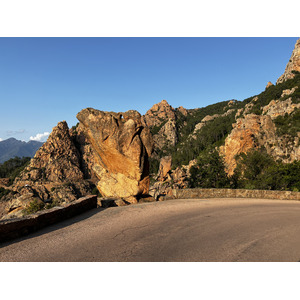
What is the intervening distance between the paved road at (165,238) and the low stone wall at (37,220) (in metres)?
0.25

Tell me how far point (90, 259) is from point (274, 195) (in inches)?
483

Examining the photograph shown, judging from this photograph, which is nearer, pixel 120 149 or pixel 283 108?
pixel 120 149

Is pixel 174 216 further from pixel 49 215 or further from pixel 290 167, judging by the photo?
pixel 290 167

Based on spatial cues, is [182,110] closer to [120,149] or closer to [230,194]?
[120,149]

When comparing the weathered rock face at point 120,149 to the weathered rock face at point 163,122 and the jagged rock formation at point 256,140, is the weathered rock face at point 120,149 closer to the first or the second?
the jagged rock formation at point 256,140

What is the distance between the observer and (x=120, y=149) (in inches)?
543

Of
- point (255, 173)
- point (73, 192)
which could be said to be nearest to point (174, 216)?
point (255, 173)

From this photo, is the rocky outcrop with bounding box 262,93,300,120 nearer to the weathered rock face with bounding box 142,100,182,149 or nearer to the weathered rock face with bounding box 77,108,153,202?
the weathered rock face with bounding box 77,108,153,202

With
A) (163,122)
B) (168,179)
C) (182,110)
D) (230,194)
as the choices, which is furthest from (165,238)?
(182,110)

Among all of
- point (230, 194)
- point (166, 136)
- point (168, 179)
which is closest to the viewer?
point (230, 194)

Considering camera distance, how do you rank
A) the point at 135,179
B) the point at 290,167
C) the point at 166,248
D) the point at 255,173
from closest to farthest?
the point at 166,248 → the point at 135,179 → the point at 290,167 → the point at 255,173

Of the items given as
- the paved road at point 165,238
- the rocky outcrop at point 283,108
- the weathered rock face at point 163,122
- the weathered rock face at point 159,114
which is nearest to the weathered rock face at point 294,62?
the rocky outcrop at point 283,108

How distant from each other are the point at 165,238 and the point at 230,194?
8.13m

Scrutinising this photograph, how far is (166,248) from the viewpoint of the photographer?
182 inches
